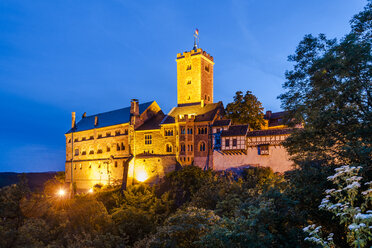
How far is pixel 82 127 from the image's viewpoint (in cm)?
6091

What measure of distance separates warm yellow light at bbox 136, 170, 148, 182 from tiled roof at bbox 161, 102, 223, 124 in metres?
8.60

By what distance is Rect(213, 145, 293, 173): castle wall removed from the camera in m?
35.0

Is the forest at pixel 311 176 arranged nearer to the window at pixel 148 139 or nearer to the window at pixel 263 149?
the window at pixel 263 149

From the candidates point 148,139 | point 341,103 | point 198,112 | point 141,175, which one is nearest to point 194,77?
point 198,112

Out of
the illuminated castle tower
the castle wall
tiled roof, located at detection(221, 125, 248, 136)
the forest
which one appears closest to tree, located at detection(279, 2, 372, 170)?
the forest

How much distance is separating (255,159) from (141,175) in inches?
Answer: 736

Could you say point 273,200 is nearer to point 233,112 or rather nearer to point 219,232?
point 219,232

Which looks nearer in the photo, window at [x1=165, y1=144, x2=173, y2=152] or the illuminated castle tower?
window at [x1=165, y1=144, x2=173, y2=152]

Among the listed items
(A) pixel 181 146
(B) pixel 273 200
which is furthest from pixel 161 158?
(B) pixel 273 200

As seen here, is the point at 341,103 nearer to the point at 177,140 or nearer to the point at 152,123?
the point at 177,140

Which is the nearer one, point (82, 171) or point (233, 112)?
point (233, 112)

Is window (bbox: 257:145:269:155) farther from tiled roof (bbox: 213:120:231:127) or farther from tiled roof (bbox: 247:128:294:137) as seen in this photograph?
tiled roof (bbox: 213:120:231:127)

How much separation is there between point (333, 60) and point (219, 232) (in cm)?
959

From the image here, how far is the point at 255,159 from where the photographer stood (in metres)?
36.9
